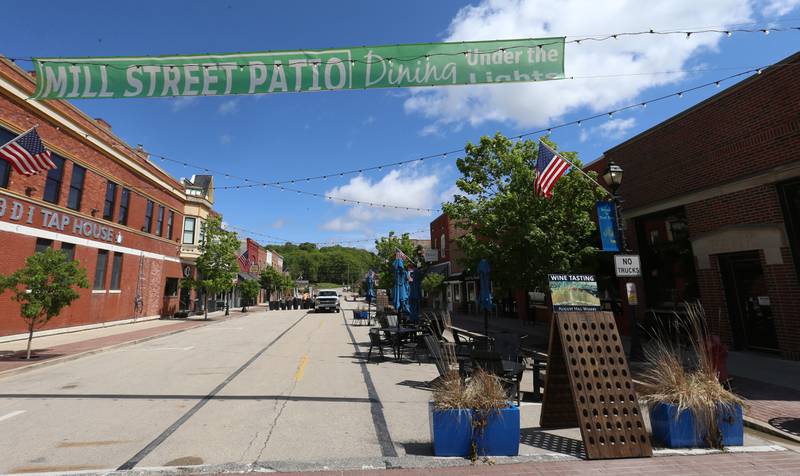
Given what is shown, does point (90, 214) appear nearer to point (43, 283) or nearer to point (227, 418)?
point (43, 283)

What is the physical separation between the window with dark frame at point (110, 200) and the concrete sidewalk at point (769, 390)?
84.3ft

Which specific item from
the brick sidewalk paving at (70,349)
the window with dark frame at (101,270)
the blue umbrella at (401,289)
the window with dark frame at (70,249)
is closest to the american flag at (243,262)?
the window with dark frame at (101,270)

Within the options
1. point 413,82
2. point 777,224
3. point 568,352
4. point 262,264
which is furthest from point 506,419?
point 262,264

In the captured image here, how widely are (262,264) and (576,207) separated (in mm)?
56613

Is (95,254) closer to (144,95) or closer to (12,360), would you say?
(12,360)

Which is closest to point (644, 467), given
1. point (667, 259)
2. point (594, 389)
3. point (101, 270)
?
point (594, 389)

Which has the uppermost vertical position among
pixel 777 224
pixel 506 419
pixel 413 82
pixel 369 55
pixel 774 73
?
pixel 774 73

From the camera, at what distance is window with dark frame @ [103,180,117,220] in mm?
22031

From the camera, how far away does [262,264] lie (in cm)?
6197

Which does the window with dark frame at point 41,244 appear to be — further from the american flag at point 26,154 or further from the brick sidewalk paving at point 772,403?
the brick sidewalk paving at point 772,403

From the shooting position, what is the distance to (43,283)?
37.2 ft

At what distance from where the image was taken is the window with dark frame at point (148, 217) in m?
26.2

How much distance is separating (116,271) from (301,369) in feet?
62.2

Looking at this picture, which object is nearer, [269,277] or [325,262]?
[269,277]
